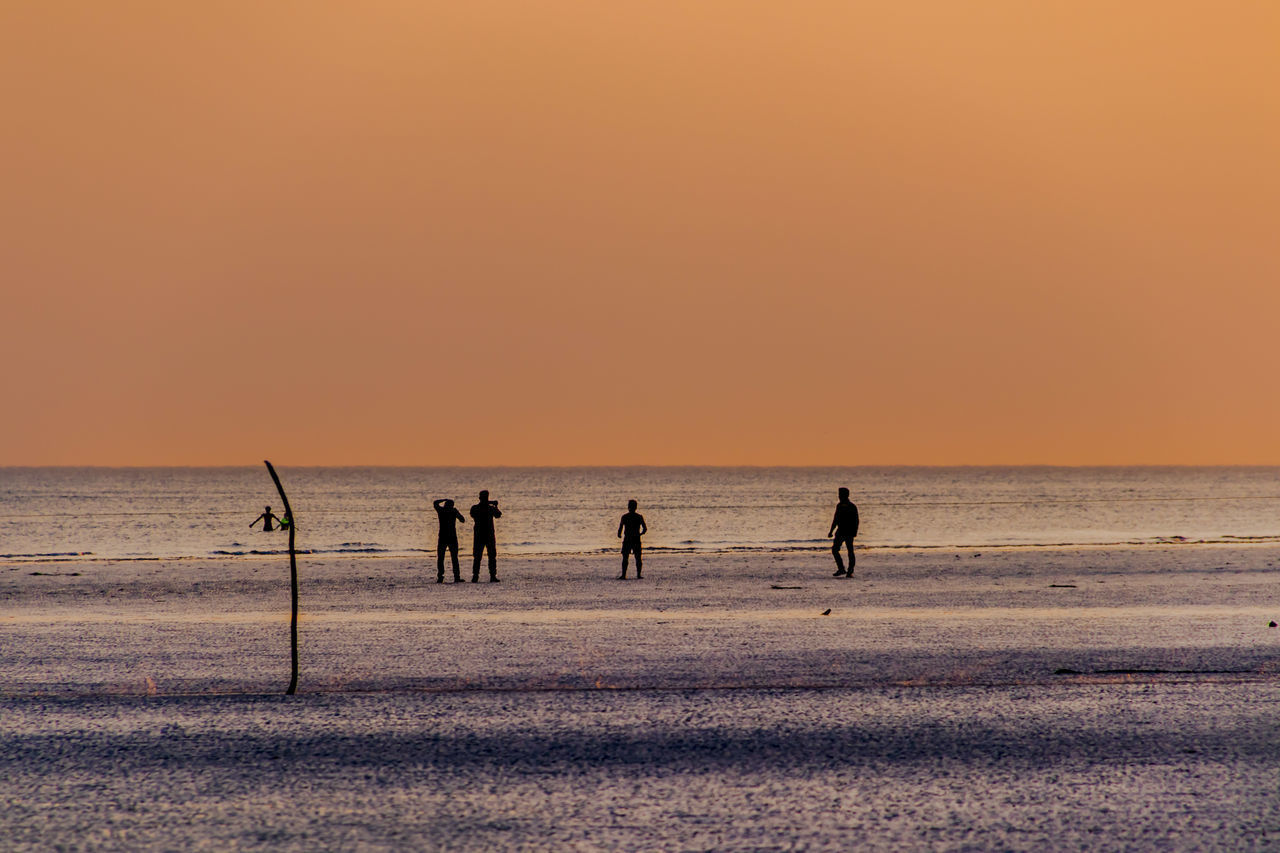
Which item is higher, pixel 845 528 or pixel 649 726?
pixel 845 528

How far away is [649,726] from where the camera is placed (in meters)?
9.67

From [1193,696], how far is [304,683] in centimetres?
995

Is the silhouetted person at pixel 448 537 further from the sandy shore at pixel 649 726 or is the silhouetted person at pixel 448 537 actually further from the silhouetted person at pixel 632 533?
the sandy shore at pixel 649 726

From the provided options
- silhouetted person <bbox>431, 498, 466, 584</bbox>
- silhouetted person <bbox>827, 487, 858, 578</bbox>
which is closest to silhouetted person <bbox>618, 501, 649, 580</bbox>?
silhouetted person <bbox>431, 498, 466, 584</bbox>

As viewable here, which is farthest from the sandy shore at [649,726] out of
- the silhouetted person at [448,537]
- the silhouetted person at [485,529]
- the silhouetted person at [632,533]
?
the silhouetted person at [632,533]

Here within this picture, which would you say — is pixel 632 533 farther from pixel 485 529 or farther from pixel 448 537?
pixel 448 537

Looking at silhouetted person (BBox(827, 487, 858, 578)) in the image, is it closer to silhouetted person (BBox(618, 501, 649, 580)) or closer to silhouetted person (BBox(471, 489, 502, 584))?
silhouetted person (BBox(618, 501, 649, 580))

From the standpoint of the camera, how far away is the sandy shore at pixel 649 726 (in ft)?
22.6

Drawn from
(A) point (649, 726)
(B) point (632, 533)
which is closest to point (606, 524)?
(B) point (632, 533)

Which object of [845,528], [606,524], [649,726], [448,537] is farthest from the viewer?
[606,524]

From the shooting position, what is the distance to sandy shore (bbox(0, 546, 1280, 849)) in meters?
6.90

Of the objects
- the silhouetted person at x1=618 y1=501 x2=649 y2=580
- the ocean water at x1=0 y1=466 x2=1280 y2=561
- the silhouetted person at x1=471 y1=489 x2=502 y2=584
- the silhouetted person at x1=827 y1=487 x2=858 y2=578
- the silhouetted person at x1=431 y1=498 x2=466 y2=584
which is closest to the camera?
the silhouetted person at x1=471 y1=489 x2=502 y2=584

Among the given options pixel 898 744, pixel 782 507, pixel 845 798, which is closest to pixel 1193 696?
pixel 898 744

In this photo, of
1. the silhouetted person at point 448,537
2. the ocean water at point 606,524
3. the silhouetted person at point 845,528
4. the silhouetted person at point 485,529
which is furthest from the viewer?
the ocean water at point 606,524
